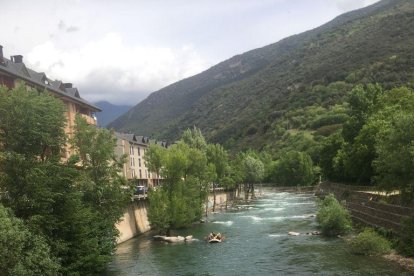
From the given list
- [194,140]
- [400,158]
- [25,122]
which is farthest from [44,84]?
[194,140]

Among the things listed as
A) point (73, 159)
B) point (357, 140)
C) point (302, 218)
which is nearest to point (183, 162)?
point (302, 218)

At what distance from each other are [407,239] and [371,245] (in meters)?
3.17

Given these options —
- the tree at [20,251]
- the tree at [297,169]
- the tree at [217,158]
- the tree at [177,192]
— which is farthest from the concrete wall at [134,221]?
the tree at [297,169]

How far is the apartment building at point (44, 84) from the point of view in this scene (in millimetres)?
43562

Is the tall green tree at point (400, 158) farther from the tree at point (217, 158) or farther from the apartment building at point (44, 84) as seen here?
the tree at point (217, 158)

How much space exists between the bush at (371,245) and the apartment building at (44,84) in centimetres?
2447

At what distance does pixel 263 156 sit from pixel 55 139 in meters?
154

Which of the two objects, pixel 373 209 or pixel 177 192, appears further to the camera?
pixel 177 192

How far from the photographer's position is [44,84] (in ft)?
167

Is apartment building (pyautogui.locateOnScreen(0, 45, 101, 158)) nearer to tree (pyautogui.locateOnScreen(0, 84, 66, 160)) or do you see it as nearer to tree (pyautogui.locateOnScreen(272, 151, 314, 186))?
tree (pyautogui.locateOnScreen(0, 84, 66, 160))

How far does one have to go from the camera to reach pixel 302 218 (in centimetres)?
6725

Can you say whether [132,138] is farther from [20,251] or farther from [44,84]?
[20,251]

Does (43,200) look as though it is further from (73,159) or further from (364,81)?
(364,81)

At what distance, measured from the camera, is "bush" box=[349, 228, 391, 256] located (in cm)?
3800
